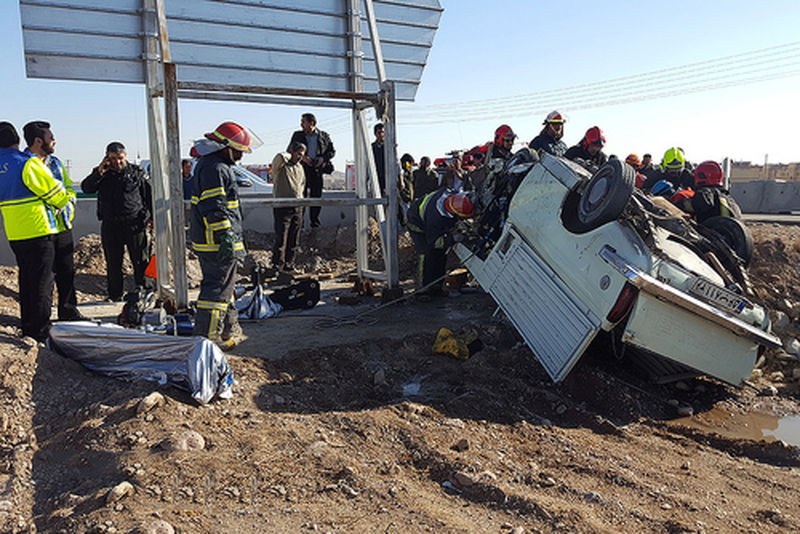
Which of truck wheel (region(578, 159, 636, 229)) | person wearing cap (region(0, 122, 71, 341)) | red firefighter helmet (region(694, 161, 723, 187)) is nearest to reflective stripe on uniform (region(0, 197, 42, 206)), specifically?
person wearing cap (region(0, 122, 71, 341))

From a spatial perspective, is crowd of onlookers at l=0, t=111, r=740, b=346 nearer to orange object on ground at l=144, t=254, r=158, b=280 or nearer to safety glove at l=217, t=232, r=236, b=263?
safety glove at l=217, t=232, r=236, b=263

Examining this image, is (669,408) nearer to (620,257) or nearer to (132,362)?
(620,257)

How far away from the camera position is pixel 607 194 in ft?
13.7

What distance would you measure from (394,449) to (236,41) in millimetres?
5322

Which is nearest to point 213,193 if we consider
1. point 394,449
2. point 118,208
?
point 118,208

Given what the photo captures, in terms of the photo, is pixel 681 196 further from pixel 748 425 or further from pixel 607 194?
pixel 748 425

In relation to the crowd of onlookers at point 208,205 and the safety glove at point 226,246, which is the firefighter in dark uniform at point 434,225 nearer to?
the crowd of onlookers at point 208,205

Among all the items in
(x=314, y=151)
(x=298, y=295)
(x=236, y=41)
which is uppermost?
(x=236, y=41)

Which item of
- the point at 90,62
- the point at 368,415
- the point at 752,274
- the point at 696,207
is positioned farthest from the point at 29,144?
the point at 752,274

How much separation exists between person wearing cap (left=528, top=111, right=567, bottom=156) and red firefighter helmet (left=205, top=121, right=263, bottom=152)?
144 inches

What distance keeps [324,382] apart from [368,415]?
808 millimetres

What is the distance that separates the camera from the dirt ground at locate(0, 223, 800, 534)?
8.23 ft

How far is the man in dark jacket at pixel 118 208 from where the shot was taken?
6.26 m

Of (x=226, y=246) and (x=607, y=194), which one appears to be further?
(x=226, y=246)
